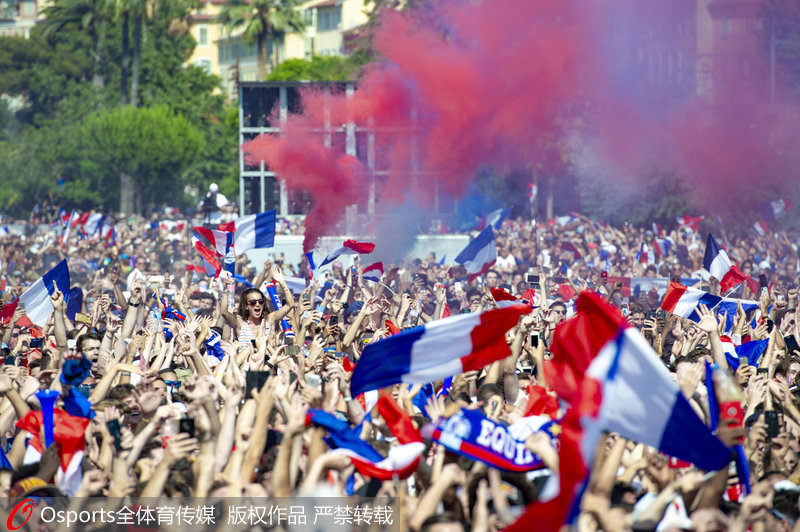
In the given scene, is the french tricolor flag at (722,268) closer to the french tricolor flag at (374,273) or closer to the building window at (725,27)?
the french tricolor flag at (374,273)

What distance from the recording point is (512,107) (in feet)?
100

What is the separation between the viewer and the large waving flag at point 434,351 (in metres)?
7.99

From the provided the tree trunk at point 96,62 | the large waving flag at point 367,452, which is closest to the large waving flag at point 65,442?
the large waving flag at point 367,452

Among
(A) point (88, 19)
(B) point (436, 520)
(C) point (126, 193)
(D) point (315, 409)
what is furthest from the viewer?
(A) point (88, 19)

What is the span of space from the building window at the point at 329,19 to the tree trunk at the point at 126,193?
118 ft

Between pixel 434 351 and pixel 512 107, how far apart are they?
22981mm

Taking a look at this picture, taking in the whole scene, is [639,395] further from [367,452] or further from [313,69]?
[313,69]

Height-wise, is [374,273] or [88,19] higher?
[88,19]

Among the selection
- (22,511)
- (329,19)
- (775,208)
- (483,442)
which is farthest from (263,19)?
(483,442)

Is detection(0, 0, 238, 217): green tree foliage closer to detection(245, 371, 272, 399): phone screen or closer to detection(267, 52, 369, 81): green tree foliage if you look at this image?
detection(267, 52, 369, 81): green tree foliage

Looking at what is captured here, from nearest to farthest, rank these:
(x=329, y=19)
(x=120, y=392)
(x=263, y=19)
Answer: (x=120, y=392) < (x=263, y=19) < (x=329, y=19)

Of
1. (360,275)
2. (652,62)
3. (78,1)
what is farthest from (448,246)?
(78,1)

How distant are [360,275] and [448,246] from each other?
1251cm

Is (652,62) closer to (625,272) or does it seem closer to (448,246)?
(448,246)
